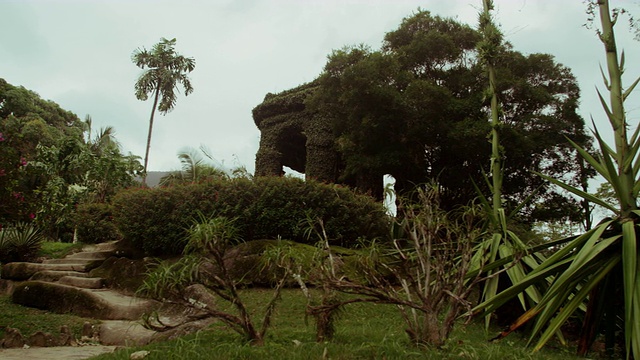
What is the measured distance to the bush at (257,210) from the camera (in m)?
9.55

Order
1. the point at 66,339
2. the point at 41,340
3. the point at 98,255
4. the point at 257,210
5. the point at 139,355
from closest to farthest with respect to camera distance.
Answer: the point at 139,355, the point at 41,340, the point at 66,339, the point at 257,210, the point at 98,255

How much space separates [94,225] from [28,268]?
4.64 m

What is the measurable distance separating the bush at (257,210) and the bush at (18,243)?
16.4ft

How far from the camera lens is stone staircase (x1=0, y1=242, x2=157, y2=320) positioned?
788 cm

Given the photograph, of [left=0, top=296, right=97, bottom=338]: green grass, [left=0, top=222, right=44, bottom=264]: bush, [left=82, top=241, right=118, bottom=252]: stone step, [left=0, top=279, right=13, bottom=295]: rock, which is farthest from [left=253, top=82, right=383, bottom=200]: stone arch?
[left=0, top=296, right=97, bottom=338]: green grass

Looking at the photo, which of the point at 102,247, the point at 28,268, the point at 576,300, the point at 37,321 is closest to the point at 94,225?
the point at 102,247

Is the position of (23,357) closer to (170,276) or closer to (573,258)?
(170,276)

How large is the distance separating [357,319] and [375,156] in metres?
8.86

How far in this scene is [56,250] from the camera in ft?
50.7

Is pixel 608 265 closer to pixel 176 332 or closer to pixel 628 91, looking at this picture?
pixel 628 91

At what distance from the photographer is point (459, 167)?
1565 cm

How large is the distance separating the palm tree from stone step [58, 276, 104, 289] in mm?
19876

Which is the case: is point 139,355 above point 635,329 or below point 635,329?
below

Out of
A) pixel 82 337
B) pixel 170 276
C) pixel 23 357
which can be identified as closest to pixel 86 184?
pixel 82 337
